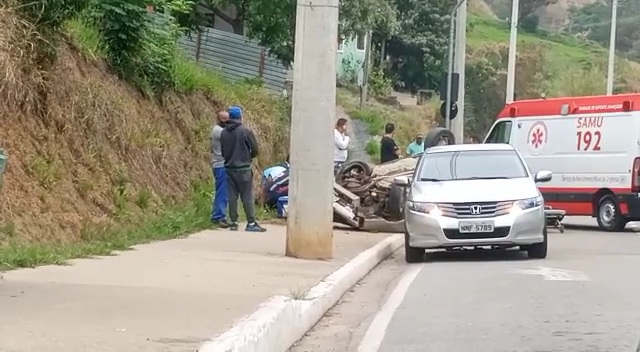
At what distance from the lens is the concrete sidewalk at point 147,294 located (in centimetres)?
770

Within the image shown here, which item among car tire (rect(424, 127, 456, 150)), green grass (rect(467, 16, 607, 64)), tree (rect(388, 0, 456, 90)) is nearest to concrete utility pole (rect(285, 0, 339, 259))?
car tire (rect(424, 127, 456, 150))

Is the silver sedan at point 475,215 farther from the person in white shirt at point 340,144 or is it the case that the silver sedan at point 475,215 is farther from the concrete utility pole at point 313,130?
the person in white shirt at point 340,144

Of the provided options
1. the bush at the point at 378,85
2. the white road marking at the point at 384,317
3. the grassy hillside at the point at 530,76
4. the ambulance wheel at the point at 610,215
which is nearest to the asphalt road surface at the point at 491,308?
the white road marking at the point at 384,317

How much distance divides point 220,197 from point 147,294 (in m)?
7.73

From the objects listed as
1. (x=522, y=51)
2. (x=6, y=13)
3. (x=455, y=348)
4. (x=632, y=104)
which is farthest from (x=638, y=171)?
(x=522, y=51)

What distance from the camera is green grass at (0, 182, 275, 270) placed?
11500 mm

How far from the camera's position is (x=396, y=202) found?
1927cm

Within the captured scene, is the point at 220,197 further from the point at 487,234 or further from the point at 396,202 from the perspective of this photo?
the point at 487,234

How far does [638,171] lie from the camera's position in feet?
67.9

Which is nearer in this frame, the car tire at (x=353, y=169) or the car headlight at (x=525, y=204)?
the car headlight at (x=525, y=204)

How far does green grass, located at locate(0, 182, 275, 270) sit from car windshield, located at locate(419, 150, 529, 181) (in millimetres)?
3475

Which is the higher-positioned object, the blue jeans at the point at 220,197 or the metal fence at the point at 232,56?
the metal fence at the point at 232,56

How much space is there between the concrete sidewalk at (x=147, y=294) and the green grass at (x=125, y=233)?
24 centimetres

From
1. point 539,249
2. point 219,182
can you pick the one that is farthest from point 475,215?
point 219,182
